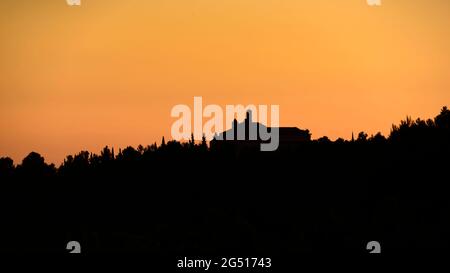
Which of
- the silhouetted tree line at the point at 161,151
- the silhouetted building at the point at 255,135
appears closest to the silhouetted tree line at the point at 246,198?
the silhouetted tree line at the point at 161,151

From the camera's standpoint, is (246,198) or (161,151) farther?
(161,151)

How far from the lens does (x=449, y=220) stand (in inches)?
3241

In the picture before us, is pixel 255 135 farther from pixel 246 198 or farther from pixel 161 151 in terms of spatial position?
pixel 246 198

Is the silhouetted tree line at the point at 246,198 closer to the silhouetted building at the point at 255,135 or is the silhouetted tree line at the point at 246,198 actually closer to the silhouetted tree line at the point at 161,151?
the silhouetted tree line at the point at 161,151

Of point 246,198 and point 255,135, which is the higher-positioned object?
point 255,135

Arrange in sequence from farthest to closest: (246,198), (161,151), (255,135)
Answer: (255,135) < (161,151) < (246,198)

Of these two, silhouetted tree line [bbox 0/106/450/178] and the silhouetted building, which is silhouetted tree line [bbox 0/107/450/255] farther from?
the silhouetted building

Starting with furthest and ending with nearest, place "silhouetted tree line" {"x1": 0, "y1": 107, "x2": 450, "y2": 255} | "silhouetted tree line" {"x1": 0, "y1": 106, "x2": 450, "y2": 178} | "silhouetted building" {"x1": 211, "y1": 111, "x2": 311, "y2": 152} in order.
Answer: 1. "silhouetted building" {"x1": 211, "y1": 111, "x2": 311, "y2": 152}
2. "silhouetted tree line" {"x1": 0, "y1": 106, "x2": 450, "y2": 178}
3. "silhouetted tree line" {"x1": 0, "y1": 107, "x2": 450, "y2": 255}

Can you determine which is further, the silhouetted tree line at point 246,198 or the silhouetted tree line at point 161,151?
the silhouetted tree line at point 161,151

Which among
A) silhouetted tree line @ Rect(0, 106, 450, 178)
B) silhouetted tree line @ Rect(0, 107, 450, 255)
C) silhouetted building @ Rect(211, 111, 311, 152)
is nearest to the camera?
silhouetted tree line @ Rect(0, 107, 450, 255)

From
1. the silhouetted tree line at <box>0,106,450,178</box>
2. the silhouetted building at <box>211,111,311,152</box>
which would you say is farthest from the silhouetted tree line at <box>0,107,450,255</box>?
the silhouetted building at <box>211,111,311,152</box>

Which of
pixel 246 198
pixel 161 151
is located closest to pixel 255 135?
pixel 161 151
